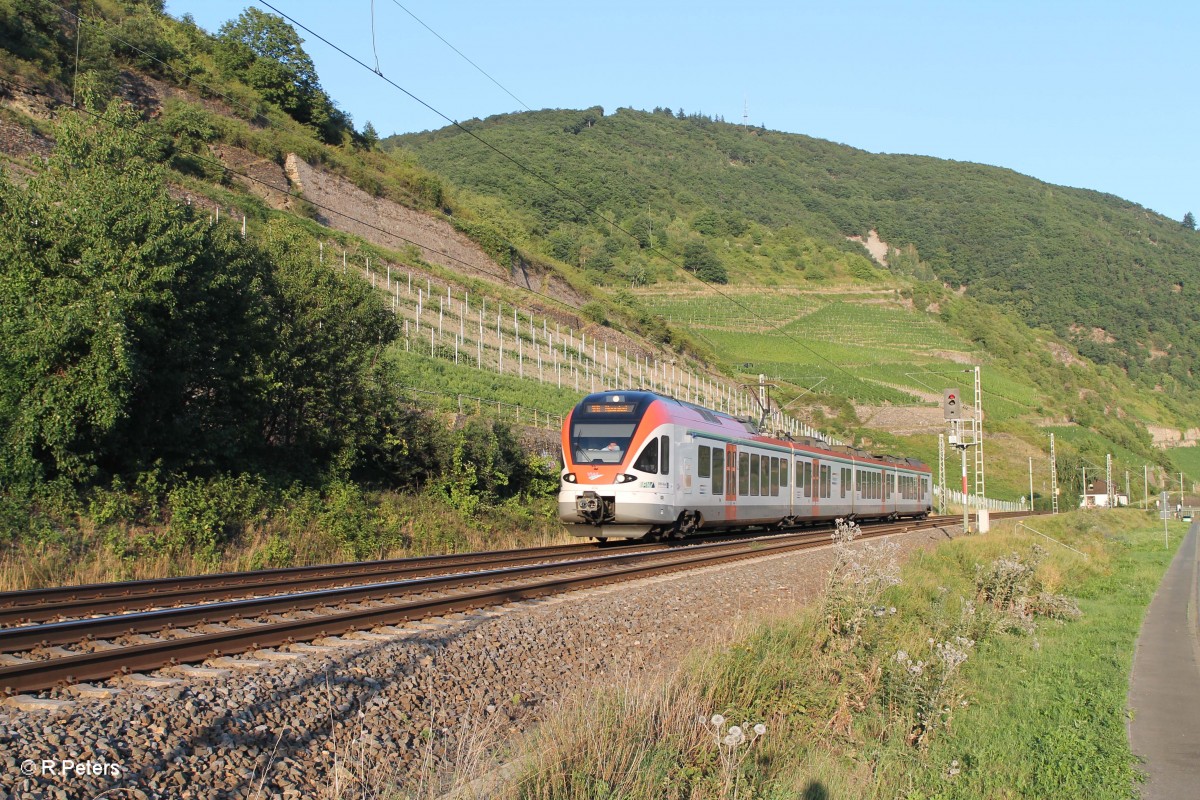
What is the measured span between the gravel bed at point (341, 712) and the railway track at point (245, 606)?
0.31 m

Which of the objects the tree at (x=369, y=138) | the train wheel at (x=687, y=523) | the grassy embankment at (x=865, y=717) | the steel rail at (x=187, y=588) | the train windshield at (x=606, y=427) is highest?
the tree at (x=369, y=138)

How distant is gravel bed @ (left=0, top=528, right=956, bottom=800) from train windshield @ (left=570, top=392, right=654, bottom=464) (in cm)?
910

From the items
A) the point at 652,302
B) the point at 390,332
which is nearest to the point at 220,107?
the point at 390,332

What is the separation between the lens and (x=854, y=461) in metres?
36.7

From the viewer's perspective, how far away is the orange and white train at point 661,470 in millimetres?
20766

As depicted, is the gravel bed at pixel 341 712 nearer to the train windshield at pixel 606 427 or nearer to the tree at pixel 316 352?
the train windshield at pixel 606 427

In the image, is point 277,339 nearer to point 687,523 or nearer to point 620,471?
point 620,471

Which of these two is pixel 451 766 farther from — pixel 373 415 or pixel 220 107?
pixel 220 107

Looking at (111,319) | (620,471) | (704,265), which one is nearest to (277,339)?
(111,319)

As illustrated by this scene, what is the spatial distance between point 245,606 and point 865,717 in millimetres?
6410

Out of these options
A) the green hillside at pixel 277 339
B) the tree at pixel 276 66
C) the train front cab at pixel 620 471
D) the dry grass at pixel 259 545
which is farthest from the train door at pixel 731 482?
the tree at pixel 276 66

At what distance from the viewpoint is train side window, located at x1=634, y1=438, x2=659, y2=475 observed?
67.9ft

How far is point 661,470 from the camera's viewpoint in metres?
21.0

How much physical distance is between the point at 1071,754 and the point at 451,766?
644cm
